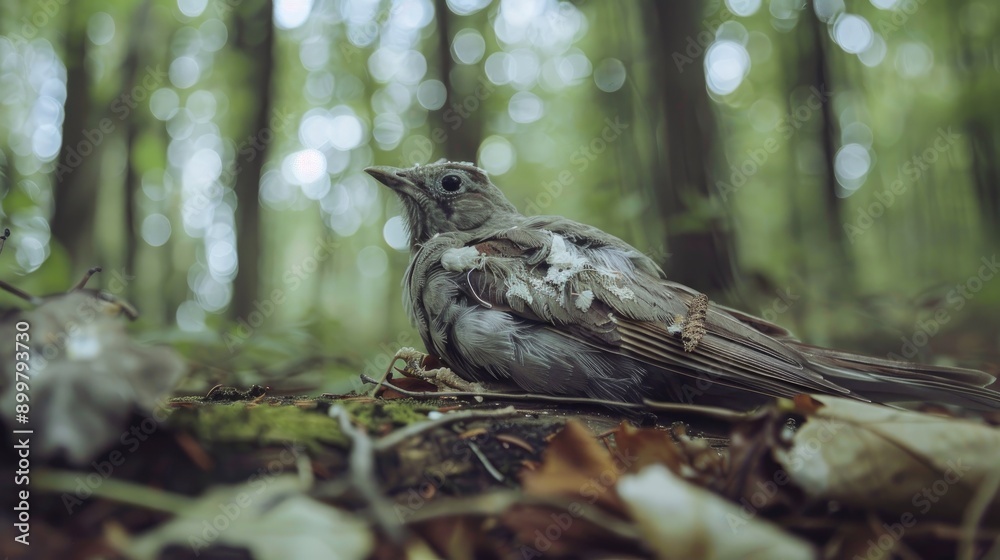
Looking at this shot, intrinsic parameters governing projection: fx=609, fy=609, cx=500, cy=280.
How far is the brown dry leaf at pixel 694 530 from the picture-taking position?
1187mm

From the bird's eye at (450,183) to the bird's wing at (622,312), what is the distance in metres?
0.80

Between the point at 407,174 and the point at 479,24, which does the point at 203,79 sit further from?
the point at 407,174

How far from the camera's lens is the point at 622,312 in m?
2.85

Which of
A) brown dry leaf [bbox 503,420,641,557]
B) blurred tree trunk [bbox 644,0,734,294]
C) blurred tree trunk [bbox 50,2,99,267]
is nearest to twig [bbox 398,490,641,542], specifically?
brown dry leaf [bbox 503,420,641,557]

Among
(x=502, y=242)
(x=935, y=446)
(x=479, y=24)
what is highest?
(x=479, y=24)

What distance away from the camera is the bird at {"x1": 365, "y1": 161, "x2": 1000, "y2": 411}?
2730 mm

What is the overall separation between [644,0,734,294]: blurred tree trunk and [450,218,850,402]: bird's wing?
190 cm

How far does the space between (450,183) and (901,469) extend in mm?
2910

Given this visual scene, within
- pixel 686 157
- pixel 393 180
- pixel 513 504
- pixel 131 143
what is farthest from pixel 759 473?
pixel 131 143

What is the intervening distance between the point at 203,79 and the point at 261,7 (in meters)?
3.24

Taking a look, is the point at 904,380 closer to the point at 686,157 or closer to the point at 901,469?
the point at 901,469

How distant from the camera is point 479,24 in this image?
40.7ft

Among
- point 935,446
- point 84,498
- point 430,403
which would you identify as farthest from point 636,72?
point 84,498

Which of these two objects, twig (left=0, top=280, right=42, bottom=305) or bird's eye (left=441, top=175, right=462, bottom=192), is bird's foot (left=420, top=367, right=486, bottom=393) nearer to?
bird's eye (left=441, top=175, right=462, bottom=192)
